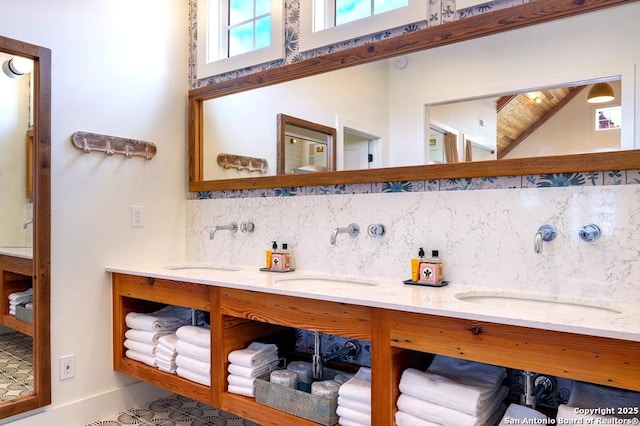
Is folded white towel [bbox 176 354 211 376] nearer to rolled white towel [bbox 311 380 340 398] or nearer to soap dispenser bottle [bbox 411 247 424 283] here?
rolled white towel [bbox 311 380 340 398]

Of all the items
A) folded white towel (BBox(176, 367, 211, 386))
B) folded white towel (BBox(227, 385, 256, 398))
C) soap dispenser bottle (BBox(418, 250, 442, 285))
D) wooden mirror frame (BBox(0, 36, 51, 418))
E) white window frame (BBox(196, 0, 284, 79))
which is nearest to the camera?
soap dispenser bottle (BBox(418, 250, 442, 285))

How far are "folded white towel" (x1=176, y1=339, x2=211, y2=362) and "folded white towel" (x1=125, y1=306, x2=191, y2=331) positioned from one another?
23cm

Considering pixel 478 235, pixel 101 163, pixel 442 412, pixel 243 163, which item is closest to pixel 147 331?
pixel 101 163

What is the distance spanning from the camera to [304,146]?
2.29 metres

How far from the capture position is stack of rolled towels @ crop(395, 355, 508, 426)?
53.9 inches

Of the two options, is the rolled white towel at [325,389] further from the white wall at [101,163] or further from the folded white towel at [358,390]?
the white wall at [101,163]

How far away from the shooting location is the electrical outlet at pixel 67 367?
7.27 feet

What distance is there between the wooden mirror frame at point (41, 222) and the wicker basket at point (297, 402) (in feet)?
3.60

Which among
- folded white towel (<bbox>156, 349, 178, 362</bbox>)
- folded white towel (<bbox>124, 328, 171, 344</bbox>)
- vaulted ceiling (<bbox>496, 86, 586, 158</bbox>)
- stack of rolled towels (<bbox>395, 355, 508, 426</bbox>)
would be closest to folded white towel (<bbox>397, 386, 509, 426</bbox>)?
stack of rolled towels (<bbox>395, 355, 508, 426</bbox>)

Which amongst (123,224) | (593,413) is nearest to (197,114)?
(123,224)

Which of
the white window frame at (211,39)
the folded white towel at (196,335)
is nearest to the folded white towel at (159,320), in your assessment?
the folded white towel at (196,335)

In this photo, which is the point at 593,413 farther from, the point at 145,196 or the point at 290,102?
the point at 145,196

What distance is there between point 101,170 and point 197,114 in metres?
0.66

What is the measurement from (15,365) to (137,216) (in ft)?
2.95
